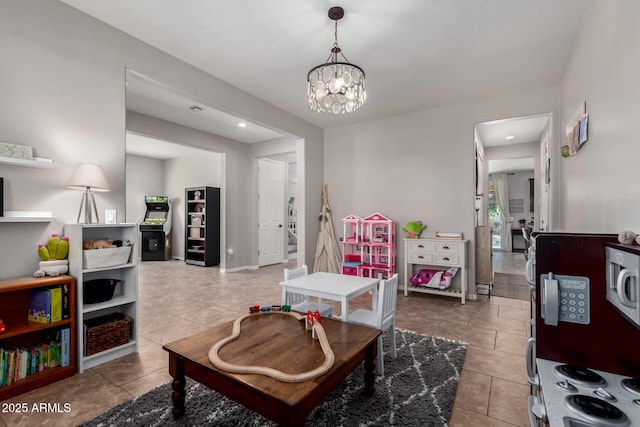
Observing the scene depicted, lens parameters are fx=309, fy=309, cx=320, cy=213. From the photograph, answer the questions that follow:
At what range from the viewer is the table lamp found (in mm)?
2229

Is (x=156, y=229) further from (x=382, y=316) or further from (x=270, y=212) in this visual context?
(x=382, y=316)

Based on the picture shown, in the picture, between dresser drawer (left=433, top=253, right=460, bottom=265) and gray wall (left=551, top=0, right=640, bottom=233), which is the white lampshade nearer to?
gray wall (left=551, top=0, right=640, bottom=233)

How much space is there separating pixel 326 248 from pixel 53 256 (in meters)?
3.59

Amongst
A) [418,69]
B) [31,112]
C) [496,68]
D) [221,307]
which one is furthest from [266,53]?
[221,307]

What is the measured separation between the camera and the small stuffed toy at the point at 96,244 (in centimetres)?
233

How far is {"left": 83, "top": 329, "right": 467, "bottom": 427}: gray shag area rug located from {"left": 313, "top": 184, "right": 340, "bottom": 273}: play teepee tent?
2844 mm

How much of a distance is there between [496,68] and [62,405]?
462 cm

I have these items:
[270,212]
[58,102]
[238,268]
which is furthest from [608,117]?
[270,212]

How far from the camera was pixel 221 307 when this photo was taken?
151 inches

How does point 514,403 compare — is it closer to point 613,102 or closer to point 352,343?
point 352,343

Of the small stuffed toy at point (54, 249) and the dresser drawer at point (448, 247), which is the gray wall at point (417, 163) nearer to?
the dresser drawer at point (448, 247)

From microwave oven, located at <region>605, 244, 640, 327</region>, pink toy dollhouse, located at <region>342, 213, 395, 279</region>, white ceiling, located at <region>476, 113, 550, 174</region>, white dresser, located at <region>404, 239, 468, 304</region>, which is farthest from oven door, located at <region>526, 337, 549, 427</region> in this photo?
white ceiling, located at <region>476, 113, 550, 174</region>

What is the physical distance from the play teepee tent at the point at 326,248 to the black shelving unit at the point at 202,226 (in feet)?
9.79

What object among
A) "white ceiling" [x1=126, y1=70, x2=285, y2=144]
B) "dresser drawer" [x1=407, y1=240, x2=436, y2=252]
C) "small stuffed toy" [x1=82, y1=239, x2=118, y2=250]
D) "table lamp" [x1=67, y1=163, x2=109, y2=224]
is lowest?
"dresser drawer" [x1=407, y1=240, x2=436, y2=252]
